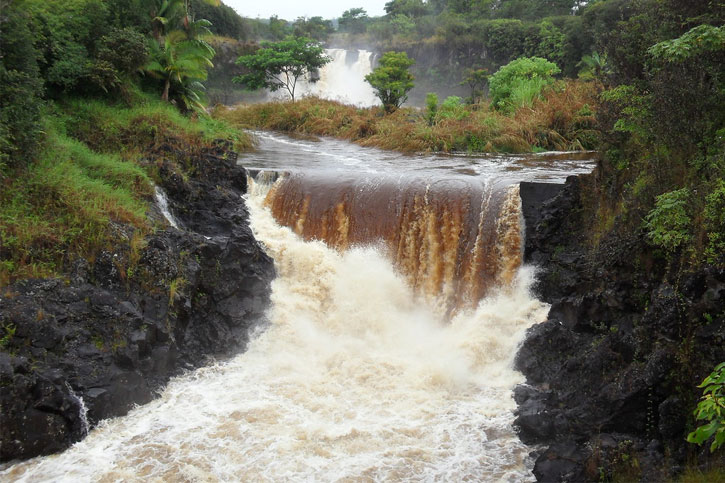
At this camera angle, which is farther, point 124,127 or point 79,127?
point 124,127

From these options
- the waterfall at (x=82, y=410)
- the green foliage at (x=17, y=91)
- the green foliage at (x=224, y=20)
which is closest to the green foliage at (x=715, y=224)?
the waterfall at (x=82, y=410)

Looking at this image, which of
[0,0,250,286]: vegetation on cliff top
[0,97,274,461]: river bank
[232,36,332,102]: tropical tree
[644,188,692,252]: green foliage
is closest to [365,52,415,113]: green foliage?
[232,36,332,102]: tropical tree

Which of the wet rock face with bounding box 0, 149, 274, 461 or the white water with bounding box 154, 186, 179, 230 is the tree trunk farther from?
the white water with bounding box 154, 186, 179, 230

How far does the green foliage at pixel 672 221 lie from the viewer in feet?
20.0

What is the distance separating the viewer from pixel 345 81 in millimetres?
39531

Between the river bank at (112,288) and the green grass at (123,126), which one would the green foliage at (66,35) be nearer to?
the green grass at (123,126)

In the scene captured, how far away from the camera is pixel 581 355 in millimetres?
7469

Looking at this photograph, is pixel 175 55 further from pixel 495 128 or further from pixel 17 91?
pixel 495 128

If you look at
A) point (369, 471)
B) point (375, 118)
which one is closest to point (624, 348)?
point (369, 471)

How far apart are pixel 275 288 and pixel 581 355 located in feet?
18.0

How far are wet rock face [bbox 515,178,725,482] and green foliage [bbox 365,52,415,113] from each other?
708 inches

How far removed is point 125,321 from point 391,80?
72.3 ft

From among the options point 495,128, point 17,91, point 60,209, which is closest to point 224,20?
point 495,128

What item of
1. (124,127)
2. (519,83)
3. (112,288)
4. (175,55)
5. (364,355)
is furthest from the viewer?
(519,83)
